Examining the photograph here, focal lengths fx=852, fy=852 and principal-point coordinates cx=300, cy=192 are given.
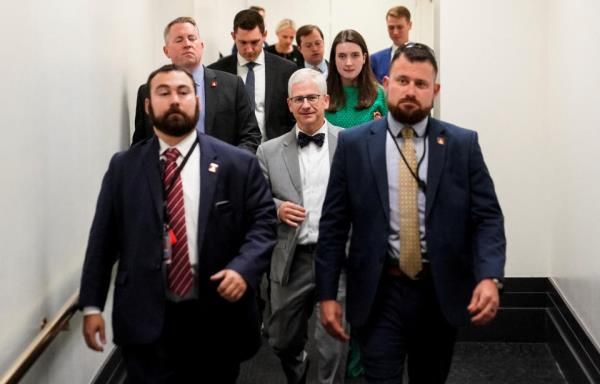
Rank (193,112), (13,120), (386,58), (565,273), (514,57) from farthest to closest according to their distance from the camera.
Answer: (386,58) → (514,57) → (565,273) → (193,112) → (13,120)

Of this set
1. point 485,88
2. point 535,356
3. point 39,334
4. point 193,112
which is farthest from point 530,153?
point 39,334

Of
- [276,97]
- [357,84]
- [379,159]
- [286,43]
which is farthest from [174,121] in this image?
[286,43]

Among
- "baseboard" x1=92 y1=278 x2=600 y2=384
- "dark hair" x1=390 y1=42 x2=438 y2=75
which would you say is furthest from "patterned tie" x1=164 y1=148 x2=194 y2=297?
"baseboard" x1=92 y1=278 x2=600 y2=384

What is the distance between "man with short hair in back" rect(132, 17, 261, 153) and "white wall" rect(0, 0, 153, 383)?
0.82 ft

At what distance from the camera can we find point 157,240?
2861 mm

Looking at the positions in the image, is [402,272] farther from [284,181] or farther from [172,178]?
[284,181]

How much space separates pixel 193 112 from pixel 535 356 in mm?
2993

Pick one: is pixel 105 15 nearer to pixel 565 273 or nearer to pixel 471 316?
pixel 471 316

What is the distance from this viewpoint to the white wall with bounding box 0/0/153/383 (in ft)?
9.07

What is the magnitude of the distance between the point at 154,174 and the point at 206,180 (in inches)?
7.0

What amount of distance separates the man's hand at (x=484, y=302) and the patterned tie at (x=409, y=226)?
0.24m

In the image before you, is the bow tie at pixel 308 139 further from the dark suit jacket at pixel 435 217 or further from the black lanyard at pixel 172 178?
the black lanyard at pixel 172 178

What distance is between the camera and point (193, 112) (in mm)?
2975

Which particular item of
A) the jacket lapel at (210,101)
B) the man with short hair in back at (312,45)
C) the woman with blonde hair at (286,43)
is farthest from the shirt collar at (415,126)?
the woman with blonde hair at (286,43)
